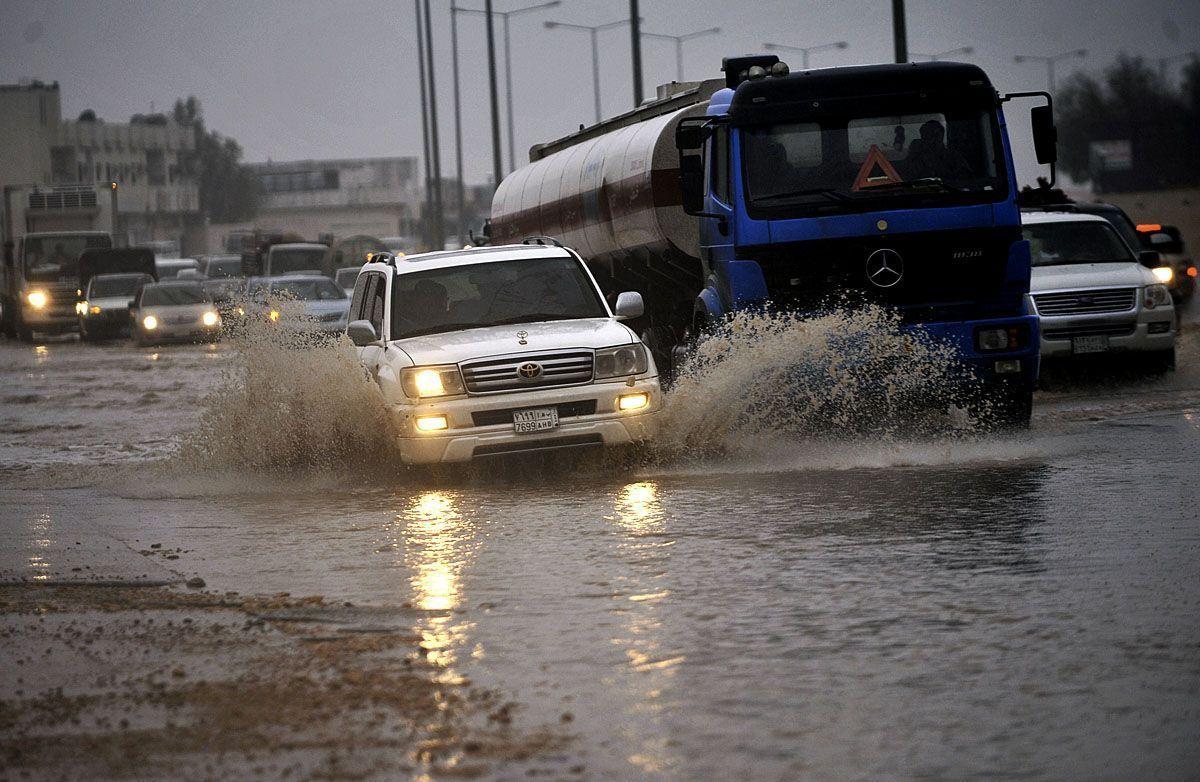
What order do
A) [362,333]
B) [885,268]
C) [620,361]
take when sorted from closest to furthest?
1. [620,361]
2. [362,333]
3. [885,268]

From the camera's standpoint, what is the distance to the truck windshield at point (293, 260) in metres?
49.9

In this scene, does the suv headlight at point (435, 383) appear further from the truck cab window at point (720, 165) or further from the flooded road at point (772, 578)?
the truck cab window at point (720, 165)

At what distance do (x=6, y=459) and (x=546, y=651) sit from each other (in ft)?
37.6

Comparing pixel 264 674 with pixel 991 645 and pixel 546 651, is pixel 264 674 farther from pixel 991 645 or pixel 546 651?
pixel 991 645

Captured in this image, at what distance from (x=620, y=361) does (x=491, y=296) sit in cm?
145

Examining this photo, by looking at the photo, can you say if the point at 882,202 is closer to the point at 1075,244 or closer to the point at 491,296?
the point at 491,296

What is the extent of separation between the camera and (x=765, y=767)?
5.39 meters

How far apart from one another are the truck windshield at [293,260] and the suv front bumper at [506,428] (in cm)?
3732

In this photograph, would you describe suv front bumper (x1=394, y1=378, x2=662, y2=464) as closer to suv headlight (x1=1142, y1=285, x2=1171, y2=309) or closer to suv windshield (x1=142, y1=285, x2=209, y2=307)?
suv headlight (x1=1142, y1=285, x2=1171, y2=309)

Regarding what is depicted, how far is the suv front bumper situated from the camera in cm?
1303

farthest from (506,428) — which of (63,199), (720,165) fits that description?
(63,199)

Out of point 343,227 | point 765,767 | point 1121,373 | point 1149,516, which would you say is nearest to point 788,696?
point 765,767

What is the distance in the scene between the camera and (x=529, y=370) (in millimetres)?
13172

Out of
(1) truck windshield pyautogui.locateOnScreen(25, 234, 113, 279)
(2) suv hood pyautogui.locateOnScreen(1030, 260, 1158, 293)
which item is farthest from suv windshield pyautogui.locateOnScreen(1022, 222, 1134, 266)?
(1) truck windshield pyautogui.locateOnScreen(25, 234, 113, 279)
